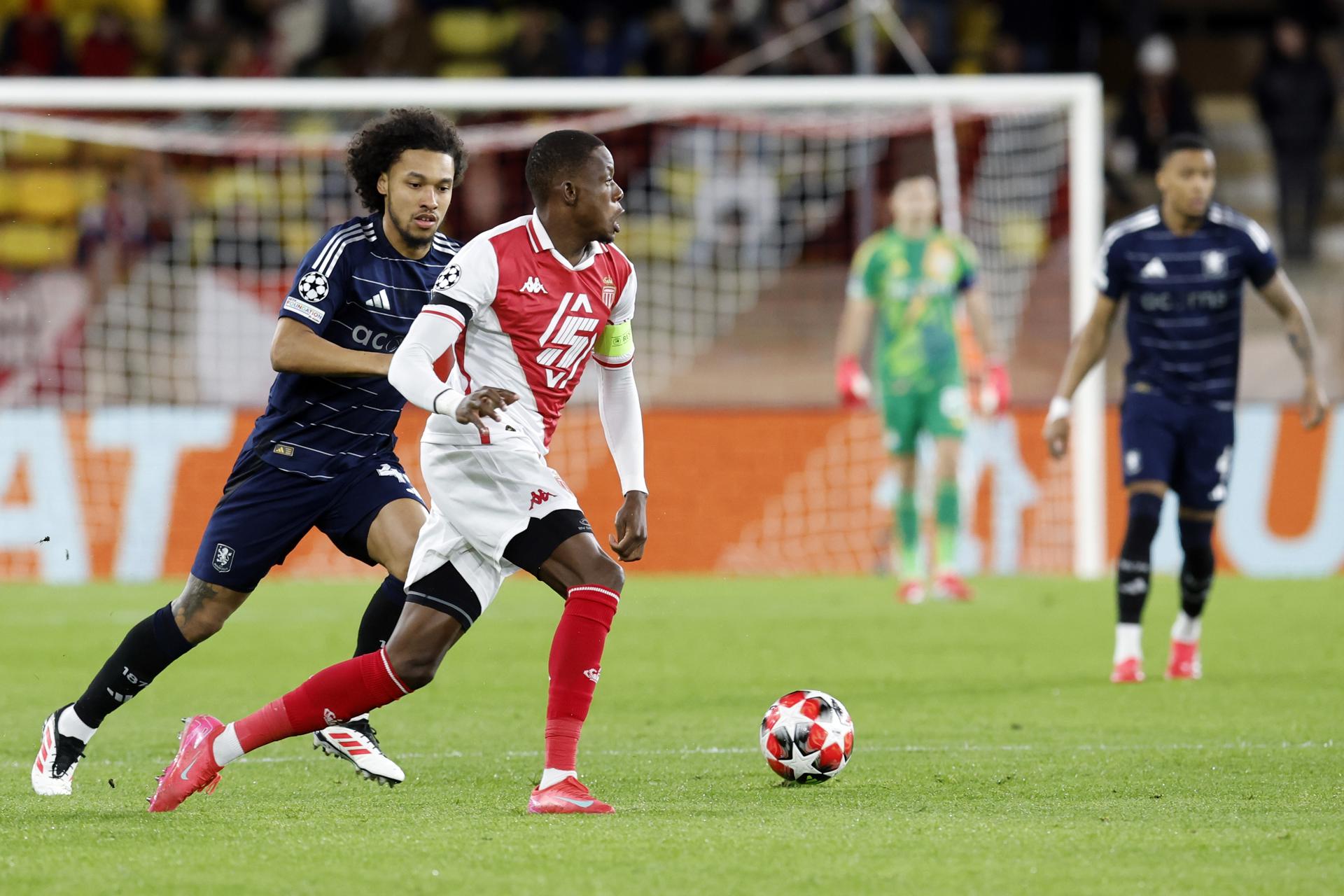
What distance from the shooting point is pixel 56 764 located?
5668mm

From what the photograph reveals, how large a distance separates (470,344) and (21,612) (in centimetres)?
728

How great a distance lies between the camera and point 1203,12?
22906 millimetres

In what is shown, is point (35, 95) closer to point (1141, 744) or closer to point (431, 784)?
point (431, 784)

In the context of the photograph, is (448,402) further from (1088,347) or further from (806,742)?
(1088,347)

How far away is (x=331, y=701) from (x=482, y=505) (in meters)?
0.67

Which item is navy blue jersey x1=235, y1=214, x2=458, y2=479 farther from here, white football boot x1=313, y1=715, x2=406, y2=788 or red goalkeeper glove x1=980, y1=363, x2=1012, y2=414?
red goalkeeper glove x1=980, y1=363, x2=1012, y2=414

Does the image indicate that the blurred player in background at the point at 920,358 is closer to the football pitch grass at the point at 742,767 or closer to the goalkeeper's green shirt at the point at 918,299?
the goalkeeper's green shirt at the point at 918,299

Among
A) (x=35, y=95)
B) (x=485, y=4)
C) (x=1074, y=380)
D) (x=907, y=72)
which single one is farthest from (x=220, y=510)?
(x=485, y=4)

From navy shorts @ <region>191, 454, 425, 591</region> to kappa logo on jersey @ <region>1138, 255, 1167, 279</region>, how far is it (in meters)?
3.89

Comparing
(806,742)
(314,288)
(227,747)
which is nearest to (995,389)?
(806,742)

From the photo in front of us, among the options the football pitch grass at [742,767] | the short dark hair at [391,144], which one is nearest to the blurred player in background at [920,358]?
the football pitch grass at [742,767]

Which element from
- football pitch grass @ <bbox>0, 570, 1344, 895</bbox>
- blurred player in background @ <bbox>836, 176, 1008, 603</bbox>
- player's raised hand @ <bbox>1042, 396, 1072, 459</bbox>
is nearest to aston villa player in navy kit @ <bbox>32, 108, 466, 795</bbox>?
football pitch grass @ <bbox>0, 570, 1344, 895</bbox>

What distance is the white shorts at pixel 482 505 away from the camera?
5.16 metres

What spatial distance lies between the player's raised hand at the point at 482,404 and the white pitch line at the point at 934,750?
2.03m
